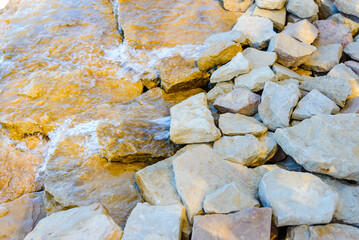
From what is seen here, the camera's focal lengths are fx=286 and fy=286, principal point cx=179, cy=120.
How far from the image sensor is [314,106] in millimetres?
2281

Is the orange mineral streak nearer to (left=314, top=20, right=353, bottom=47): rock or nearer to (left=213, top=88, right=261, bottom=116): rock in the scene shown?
(left=213, top=88, right=261, bottom=116): rock

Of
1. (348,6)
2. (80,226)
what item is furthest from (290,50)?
(80,226)

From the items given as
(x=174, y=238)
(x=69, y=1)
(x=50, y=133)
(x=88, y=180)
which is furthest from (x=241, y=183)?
(x=69, y=1)

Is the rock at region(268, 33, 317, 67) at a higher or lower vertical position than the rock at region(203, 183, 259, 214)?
higher

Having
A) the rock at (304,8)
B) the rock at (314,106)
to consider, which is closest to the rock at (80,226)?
the rock at (314,106)

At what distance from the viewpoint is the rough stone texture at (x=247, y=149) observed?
2.13 meters

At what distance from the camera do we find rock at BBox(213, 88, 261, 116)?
252 cm

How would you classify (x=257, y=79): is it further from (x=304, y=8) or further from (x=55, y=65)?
(x=55, y=65)

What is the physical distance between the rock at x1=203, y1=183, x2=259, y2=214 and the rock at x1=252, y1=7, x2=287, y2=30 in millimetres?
2630

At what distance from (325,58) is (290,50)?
42 centimetres

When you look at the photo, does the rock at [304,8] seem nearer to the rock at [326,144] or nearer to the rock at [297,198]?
the rock at [326,144]

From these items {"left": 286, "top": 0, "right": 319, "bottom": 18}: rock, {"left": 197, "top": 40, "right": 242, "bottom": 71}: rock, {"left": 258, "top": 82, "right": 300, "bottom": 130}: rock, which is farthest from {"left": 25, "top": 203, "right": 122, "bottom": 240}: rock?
{"left": 286, "top": 0, "right": 319, "bottom": 18}: rock

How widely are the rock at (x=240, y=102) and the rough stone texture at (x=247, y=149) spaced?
1.07 ft

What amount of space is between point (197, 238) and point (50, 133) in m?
1.93
